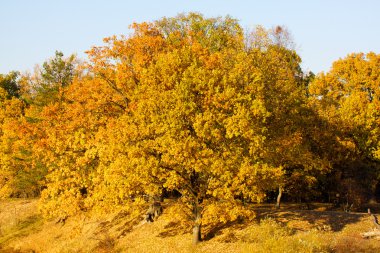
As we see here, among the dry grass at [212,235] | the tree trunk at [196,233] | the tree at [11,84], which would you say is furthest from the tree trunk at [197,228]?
the tree at [11,84]

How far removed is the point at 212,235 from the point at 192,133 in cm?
905

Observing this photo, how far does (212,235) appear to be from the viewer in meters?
31.2

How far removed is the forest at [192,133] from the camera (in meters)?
26.2

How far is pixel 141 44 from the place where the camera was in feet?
120

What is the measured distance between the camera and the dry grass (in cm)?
2575

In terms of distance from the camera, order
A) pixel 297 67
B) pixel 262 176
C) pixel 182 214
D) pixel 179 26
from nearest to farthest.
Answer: pixel 262 176 → pixel 182 214 → pixel 179 26 → pixel 297 67

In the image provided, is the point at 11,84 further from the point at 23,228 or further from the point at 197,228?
the point at 197,228

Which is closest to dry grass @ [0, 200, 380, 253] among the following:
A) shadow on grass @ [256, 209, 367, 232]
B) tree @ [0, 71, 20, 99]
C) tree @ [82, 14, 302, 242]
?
shadow on grass @ [256, 209, 367, 232]

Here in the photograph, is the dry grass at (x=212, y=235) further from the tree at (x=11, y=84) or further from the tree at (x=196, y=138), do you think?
the tree at (x=11, y=84)

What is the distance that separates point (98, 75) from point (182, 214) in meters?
15.3

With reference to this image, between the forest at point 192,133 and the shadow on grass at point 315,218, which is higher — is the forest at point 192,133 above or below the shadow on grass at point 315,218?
above

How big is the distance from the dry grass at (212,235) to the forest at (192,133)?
70.2 inches

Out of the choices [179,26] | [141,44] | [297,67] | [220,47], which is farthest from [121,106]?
[297,67]

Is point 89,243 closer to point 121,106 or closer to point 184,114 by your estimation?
point 121,106
